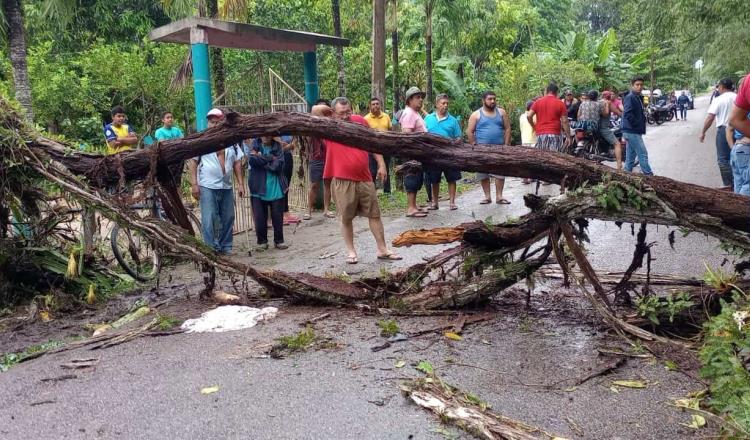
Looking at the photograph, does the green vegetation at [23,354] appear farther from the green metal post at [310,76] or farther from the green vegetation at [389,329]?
the green metal post at [310,76]

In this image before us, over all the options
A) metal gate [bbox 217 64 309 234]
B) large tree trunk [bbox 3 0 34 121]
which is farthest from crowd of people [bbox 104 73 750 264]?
large tree trunk [bbox 3 0 34 121]

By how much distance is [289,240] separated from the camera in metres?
9.34

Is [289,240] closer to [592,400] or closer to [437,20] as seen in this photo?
[592,400]

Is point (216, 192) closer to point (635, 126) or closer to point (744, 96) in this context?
point (744, 96)

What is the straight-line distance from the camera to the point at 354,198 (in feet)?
23.8

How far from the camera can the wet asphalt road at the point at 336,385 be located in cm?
350

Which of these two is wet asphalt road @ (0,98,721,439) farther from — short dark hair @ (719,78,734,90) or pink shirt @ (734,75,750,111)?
short dark hair @ (719,78,734,90)

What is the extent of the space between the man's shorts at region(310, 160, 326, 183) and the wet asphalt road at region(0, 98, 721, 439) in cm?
562

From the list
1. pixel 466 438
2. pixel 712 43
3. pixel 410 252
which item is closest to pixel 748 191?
pixel 410 252

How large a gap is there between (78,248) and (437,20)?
50.0 ft

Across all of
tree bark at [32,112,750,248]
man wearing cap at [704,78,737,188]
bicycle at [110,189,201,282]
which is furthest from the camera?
man wearing cap at [704,78,737,188]

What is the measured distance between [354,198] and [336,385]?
11.4 feet

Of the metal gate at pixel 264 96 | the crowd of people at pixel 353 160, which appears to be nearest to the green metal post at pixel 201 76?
the crowd of people at pixel 353 160

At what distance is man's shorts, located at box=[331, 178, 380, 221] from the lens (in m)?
7.21
